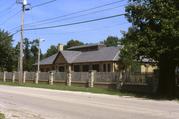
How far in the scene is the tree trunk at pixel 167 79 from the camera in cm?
3102

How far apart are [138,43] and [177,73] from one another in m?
5.38

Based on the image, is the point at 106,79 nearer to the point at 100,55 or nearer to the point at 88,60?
the point at 100,55

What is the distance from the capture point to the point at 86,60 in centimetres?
6266

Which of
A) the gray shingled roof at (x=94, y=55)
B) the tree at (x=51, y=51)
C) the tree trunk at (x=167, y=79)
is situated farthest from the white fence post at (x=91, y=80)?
the tree at (x=51, y=51)

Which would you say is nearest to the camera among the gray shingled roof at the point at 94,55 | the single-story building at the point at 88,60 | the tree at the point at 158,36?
the tree at the point at 158,36

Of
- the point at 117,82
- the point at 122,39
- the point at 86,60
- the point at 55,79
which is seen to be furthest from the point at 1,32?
the point at 122,39

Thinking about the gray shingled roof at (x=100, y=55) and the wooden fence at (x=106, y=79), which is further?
the gray shingled roof at (x=100, y=55)

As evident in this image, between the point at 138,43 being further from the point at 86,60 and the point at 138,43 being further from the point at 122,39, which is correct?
the point at 86,60

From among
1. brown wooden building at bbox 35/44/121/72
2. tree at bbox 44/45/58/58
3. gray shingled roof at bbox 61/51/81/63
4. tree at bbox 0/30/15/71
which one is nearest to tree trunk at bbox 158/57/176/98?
brown wooden building at bbox 35/44/121/72

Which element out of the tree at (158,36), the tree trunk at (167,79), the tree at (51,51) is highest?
the tree at (51,51)

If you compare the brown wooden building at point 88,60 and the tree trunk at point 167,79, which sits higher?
the brown wooden building at point 88,60

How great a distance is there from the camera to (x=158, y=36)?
28.0 meters

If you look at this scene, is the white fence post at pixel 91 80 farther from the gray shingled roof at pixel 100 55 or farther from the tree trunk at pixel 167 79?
the tree trunk at pixel 167 79

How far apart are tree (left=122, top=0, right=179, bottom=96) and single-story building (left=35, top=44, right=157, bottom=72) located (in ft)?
75.3
